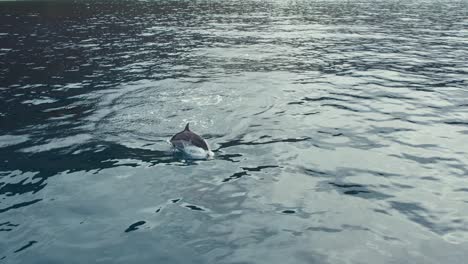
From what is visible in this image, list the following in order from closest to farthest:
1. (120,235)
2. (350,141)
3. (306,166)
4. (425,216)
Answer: (120,235)
(425,216)
(306,166)
(350,141)

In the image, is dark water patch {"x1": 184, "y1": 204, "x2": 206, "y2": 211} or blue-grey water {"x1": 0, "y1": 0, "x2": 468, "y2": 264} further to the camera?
dark water patch {"x1": 184, "y1": 204, "x2": 206, "y2": 211}

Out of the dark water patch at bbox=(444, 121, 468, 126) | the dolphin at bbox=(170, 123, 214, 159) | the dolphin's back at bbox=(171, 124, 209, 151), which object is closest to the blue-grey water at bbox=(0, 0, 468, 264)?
the dark water patch at bbox=(444, 121, 468, 126)

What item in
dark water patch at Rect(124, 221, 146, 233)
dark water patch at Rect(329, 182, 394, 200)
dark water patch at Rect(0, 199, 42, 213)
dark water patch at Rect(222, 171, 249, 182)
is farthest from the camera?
dark water patch at Rect(222, 171, 249, 182)

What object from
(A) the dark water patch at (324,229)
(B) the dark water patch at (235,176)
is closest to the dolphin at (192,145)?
(B) the dark water patch at (235,176)

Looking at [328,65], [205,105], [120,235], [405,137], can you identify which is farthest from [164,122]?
[328,65]

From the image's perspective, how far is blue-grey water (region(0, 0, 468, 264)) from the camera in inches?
406

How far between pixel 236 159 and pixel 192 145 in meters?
1.64

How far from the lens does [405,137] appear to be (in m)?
17.4

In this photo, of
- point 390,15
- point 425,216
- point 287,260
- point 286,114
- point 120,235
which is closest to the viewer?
point 287,260

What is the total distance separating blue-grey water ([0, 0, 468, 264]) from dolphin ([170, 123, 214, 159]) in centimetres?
52

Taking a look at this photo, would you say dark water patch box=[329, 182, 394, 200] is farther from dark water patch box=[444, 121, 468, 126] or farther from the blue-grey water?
dark water patch box=[444, 121, 468, 126]

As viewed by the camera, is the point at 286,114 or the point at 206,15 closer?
the point at 286,114

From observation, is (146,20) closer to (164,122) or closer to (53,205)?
(164,122)

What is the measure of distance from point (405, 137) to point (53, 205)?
13.5 meters
